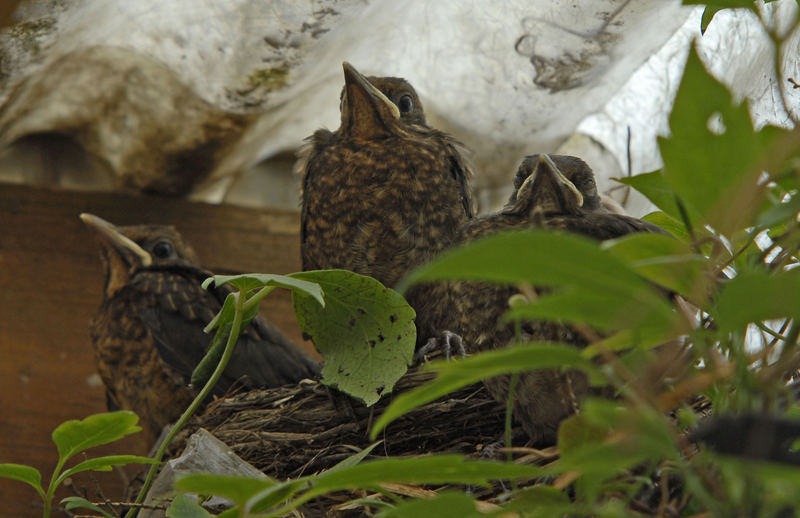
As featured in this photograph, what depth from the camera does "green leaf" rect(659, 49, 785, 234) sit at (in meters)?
0.43

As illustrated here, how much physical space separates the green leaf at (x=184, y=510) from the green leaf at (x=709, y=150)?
1.58 feet

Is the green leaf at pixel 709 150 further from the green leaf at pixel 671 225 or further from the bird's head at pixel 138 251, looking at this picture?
the bird's head at pixel 138 251

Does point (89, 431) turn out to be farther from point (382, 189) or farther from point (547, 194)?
point (382, 189)

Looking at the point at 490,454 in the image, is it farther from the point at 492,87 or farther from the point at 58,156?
the point at 58,156

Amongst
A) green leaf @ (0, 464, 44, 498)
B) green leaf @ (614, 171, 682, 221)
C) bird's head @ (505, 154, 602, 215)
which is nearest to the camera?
green leaf @ (614, 171, 682, 221)

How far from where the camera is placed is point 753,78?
133 centimetres

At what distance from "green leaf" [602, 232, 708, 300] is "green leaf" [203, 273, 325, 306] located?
0.24 meters

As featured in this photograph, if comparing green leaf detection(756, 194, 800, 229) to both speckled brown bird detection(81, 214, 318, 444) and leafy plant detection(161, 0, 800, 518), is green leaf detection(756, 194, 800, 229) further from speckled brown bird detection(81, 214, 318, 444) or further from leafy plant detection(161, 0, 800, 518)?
speckled brown bird detection(81, 214, 318, 444)

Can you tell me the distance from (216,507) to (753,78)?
96 cm

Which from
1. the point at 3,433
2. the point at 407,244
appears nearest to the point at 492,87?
the point at 407,244

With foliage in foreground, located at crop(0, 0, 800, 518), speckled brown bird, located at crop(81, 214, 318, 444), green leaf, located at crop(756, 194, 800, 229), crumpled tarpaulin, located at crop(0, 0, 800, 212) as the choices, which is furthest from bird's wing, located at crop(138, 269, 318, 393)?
green leaf, located at crop(756, 194, 800, 229)

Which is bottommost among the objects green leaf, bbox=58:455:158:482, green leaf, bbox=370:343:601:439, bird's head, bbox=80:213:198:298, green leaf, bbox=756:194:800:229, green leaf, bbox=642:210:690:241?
bird's head, bbox=80:213:198:298

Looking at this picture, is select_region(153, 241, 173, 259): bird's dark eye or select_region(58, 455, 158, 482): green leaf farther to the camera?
select_region(153, 241, 173, 259): bird's dark eye

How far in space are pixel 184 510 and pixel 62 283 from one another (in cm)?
149
